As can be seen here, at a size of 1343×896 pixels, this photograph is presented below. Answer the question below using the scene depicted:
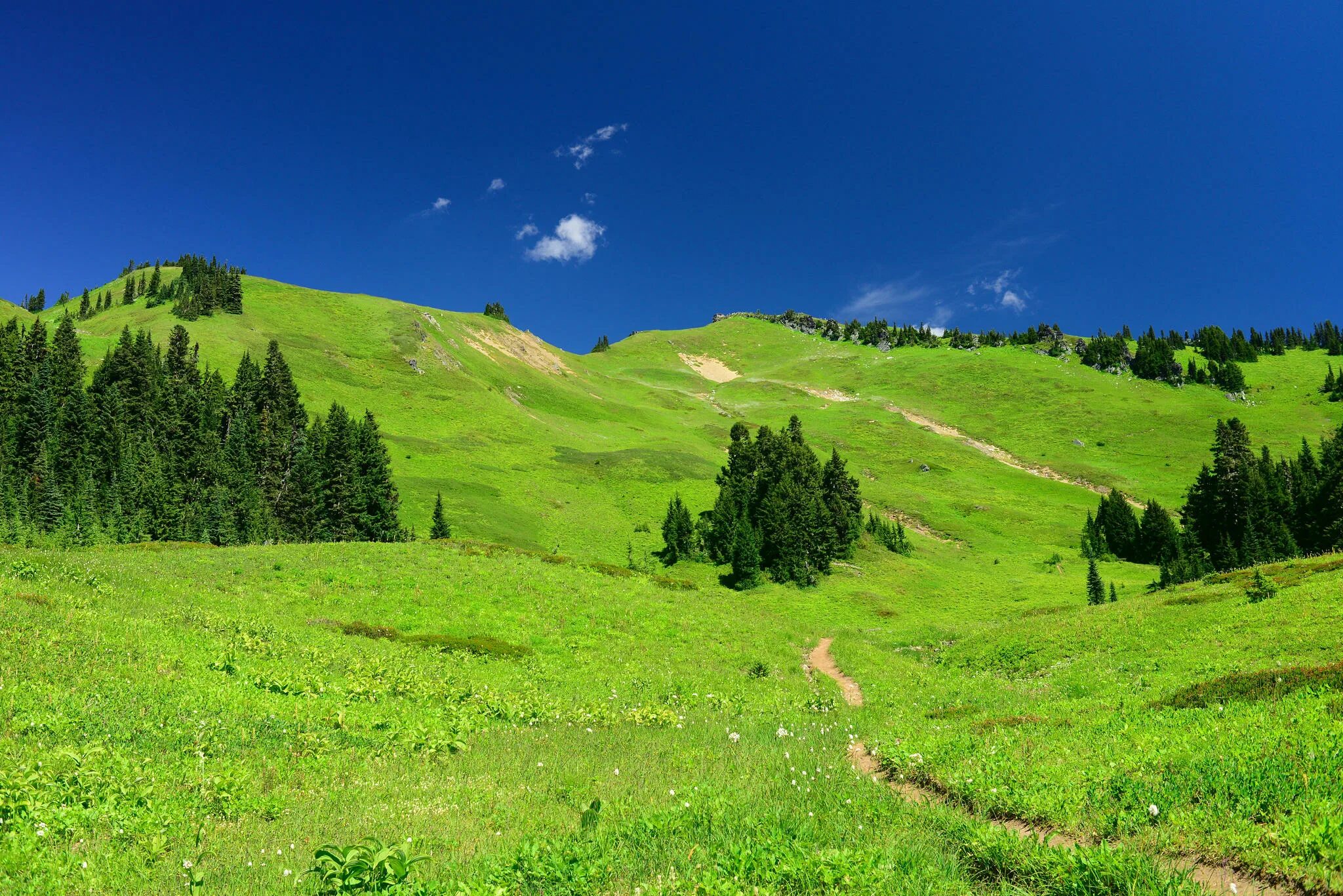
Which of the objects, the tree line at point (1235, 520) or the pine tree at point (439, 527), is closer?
the tree line at point (1235, 520)

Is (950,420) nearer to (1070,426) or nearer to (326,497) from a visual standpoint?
(1070,426)

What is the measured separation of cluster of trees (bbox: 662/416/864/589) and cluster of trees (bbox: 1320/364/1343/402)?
183m

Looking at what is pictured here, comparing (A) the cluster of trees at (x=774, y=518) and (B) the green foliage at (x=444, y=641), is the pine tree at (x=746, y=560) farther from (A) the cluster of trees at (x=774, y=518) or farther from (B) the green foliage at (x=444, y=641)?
(B) the green foliage at (x=444, y=641)

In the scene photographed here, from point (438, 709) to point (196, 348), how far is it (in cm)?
13408

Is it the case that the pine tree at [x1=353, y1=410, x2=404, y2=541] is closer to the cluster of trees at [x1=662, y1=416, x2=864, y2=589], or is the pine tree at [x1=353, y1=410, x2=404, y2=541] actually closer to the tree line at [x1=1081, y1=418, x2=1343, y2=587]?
the cluster of trees at [x1=662, y1=416, x2=864, y2=589]

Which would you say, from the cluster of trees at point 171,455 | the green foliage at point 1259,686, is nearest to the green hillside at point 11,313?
the cluster of trees at point 171,455

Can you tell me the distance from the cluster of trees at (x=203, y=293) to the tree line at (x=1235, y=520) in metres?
189

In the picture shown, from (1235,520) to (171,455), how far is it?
475 ft

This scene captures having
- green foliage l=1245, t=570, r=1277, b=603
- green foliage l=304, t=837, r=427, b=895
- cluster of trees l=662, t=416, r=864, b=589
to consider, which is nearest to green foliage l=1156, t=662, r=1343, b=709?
A: green foliage l=304, t=837, r=427, b=895

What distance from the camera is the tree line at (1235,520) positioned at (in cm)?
6475

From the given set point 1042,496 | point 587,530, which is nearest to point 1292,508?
point 1042,496

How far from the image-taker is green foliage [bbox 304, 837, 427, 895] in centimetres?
583

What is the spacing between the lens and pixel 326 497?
72.9 m

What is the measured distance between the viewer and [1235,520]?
75250mm
